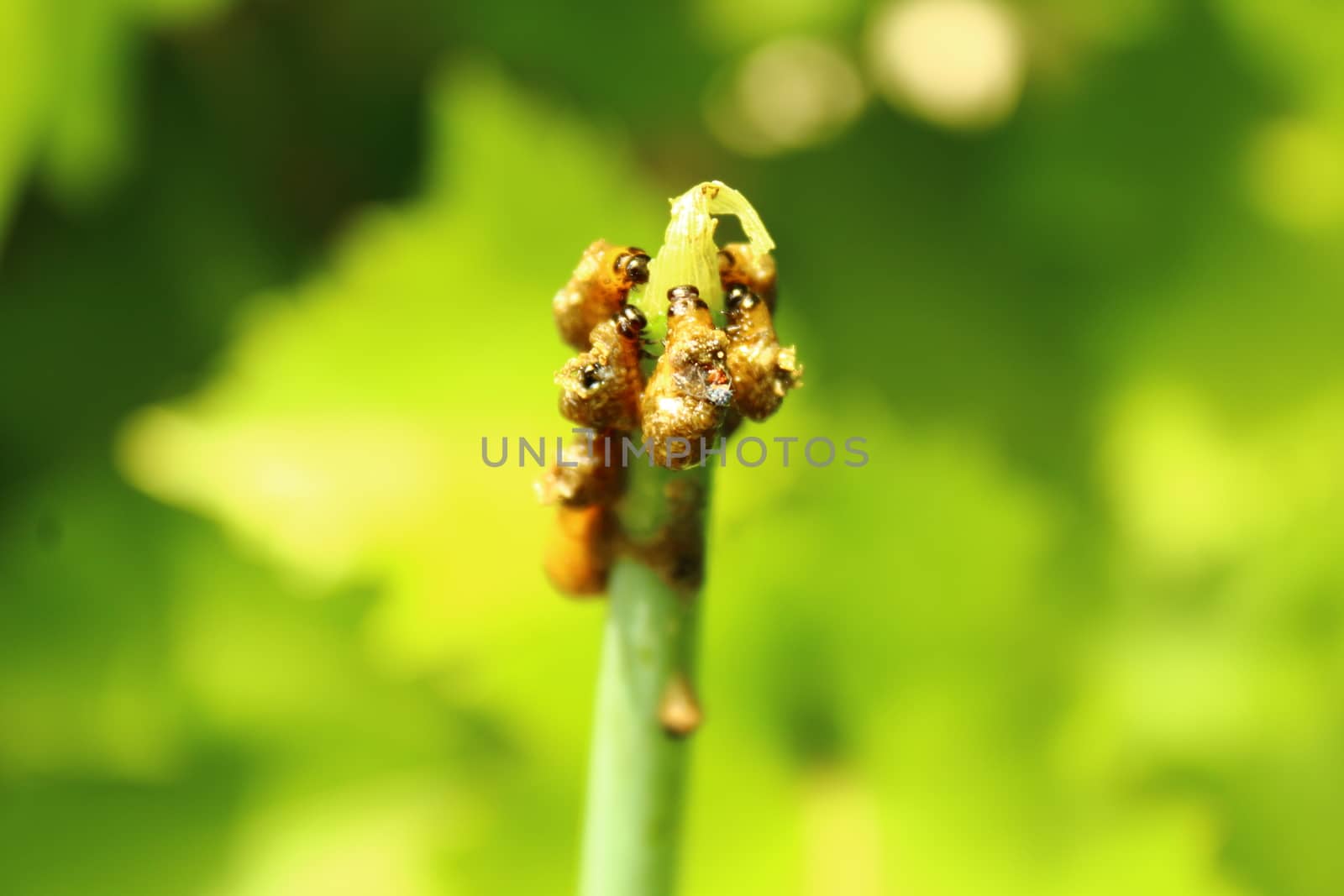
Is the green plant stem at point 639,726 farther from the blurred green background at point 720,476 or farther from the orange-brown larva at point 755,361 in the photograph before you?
the blurred green background at point 720,476

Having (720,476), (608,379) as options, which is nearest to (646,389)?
(608,379)

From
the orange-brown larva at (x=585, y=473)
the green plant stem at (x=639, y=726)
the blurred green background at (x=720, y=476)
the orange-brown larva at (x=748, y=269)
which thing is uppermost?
the blurred green background at (x=720, y=476)

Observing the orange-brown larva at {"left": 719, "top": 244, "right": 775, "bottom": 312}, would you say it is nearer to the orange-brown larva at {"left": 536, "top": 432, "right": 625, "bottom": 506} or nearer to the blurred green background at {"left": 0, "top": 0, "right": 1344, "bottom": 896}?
the orange-brown larva at {"left": 536, "top": 432, "right": 625, "bottom": 506}

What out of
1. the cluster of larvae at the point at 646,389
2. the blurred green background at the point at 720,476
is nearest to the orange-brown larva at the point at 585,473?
the cluster of larvae at the point at 646,389

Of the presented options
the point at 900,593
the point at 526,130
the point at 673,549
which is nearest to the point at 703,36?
the point at 526,130

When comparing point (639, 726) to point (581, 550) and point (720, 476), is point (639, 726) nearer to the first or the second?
point (581, 550)

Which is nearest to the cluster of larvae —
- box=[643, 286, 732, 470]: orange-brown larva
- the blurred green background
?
box=[643, 286, 732, 470]: orange-brown larva

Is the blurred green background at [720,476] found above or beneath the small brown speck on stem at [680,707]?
above
